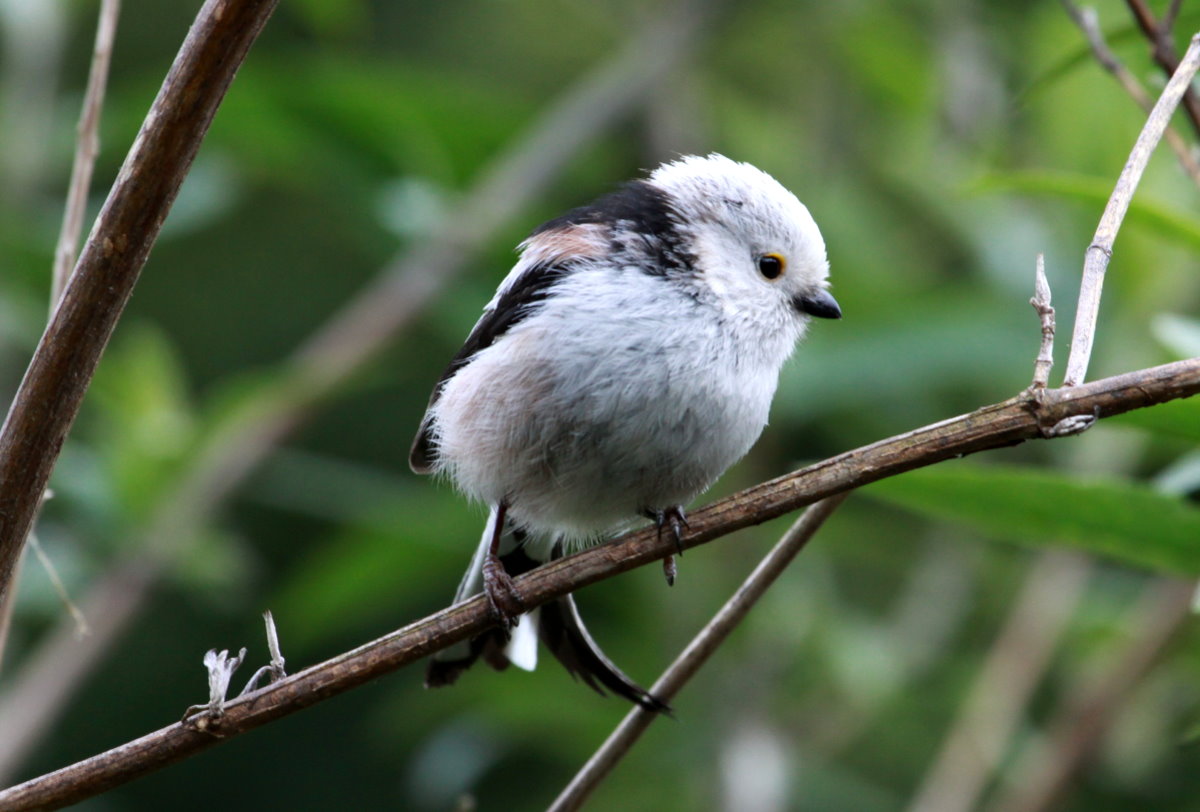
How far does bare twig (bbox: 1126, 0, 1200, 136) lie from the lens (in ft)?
6.52

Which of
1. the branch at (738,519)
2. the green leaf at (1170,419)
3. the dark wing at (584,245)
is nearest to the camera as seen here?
the branch at (738,519)

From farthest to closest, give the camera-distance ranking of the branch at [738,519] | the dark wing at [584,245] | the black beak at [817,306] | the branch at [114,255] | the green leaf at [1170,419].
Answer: the black beak at [817,306]
the dark wing at [584,245]
the green leaf at [1170,419]
the branch at [738,519]
the branch at [114,255]

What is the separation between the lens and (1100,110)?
3645 mm

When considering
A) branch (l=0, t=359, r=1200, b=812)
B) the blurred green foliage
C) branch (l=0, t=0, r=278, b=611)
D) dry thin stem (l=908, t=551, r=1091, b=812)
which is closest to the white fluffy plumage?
the blurred green foliage

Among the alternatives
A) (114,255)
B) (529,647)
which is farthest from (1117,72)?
(114,255)

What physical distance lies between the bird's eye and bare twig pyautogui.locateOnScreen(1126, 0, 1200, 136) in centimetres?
85

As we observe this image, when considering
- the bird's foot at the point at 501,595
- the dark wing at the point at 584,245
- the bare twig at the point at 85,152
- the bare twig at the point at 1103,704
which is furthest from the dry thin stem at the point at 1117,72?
the bare twig at the point at 85,152

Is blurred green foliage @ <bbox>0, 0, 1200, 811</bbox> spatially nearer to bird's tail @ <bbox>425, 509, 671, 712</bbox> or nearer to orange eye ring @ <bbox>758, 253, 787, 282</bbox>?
orange eye ring @ <bbox>758, 253, 787, 282</bbox>

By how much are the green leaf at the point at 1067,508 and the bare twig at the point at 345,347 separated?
1.97m

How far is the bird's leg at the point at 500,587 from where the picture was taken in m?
1.89

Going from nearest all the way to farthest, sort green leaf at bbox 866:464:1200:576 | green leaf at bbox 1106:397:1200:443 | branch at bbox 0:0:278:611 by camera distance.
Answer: branch at bbox 0:0:278:611 → green leaf at bbox 1106:397:1200:443 → green leaf at bbox 866:464:1200:576

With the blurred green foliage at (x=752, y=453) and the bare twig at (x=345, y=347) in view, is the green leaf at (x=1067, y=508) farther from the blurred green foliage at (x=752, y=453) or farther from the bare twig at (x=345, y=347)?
the bare twig at (x=345, y=347)

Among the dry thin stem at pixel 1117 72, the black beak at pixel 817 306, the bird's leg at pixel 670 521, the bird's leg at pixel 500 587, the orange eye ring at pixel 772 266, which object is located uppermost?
the dry thin stem at pixel 1117 72

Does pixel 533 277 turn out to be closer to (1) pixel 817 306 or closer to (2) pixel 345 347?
(1) pixel 817 306
